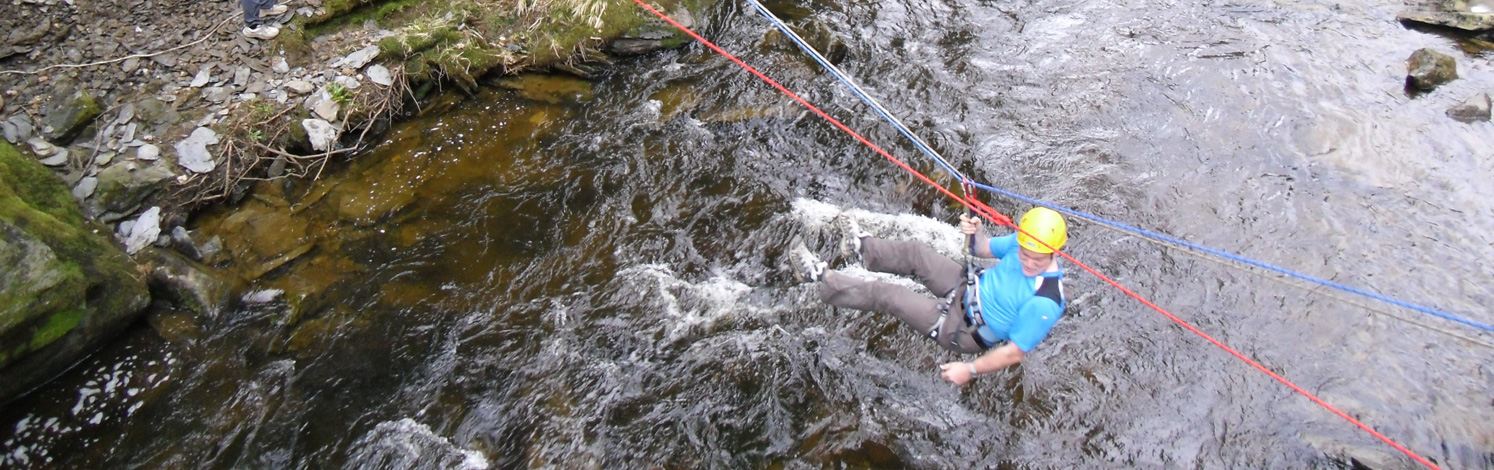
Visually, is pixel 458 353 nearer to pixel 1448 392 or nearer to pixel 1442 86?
pixel 1448 392

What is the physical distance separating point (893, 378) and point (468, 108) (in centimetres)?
457

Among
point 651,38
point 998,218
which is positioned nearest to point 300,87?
point 651,38

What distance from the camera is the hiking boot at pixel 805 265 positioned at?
17.1 ft

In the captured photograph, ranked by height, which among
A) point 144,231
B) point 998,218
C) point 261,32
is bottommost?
point 998,218

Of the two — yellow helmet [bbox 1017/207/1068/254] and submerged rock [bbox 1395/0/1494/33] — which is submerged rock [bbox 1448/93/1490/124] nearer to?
submerged rock [bbox 1395/0/1494/33]

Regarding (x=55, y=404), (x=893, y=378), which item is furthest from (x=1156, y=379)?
(x=55, y=404)

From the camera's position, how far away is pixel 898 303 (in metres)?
4.85

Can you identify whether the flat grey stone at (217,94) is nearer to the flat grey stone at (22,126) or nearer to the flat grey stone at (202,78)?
the flat grey stone at (202,78)

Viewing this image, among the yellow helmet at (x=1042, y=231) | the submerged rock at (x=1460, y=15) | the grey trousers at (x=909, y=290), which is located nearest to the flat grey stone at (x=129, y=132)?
the grey trousers at (x=909, y=290)

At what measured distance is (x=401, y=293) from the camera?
5449 millimetres

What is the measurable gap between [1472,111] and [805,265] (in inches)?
270

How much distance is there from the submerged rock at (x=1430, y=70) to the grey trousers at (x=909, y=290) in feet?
19.6

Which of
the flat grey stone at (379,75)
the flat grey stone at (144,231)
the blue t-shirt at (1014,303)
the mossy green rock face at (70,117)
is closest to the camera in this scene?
the blue t-shirt at (1014,303)

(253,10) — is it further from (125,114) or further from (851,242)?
(851,242)
